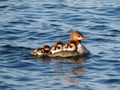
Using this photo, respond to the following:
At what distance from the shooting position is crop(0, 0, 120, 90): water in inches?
574

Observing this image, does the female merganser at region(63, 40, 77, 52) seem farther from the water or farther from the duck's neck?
the water

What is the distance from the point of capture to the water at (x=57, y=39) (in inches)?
574

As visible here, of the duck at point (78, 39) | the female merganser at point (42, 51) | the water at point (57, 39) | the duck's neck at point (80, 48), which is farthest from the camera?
the duck at point (78, 39)

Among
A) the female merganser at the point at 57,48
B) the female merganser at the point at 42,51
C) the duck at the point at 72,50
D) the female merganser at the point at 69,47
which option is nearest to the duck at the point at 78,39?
the duck at the point at 72,50

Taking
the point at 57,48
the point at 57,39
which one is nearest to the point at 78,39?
the point at 57,48

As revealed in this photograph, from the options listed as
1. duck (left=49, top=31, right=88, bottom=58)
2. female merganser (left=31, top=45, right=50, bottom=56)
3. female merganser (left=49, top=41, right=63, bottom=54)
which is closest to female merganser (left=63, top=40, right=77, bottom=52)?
duck (left=49, top=31, right=88, bottom=58)

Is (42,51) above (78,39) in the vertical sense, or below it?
below

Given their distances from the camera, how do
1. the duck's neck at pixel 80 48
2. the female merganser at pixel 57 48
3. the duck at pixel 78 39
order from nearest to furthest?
the female merganser at pixel 57 48 < the duck's neck at pixel 80 48 < the duck at pixel 78 39

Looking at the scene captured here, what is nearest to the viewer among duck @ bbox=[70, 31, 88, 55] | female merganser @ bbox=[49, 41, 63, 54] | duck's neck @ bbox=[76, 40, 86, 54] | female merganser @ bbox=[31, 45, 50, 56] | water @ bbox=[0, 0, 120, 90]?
water @ bbox=[0, 0, 120, 90]

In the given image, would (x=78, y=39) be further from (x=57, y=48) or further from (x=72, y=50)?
(x=57, y=48)

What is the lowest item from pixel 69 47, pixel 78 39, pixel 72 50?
pixel 72 50

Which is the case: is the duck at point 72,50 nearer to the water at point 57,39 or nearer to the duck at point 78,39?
the duck at point 78,39

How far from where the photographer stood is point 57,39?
18.8m

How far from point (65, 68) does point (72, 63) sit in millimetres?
716
